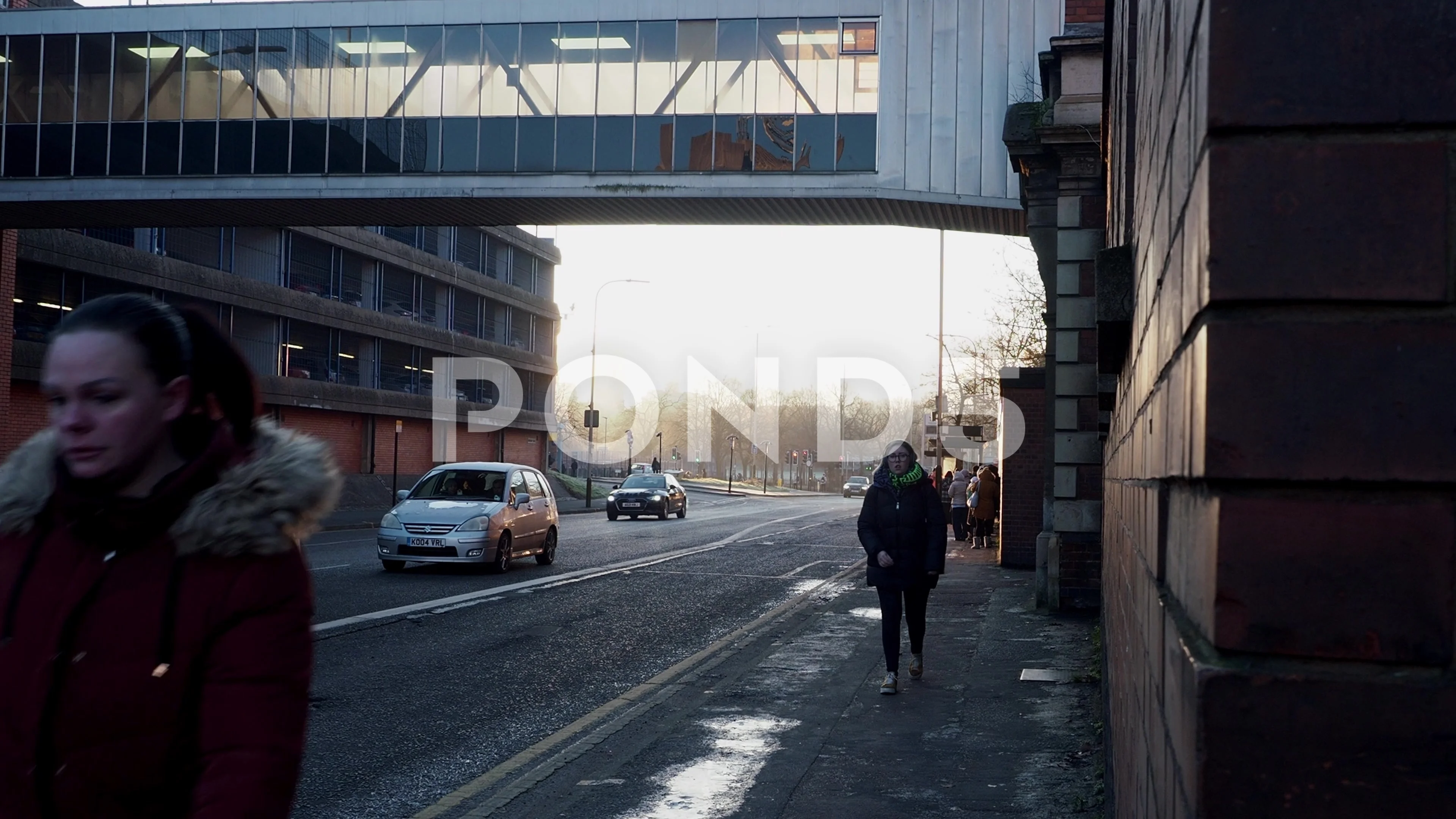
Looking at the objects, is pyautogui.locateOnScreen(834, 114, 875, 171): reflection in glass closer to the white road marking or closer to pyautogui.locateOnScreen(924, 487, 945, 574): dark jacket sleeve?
the white road marking

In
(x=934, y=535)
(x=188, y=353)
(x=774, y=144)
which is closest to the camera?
(x=188, y=353)

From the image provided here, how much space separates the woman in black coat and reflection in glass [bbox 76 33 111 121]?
2150cm

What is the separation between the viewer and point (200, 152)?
82.2 feet

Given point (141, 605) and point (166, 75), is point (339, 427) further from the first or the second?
point (141, 605)

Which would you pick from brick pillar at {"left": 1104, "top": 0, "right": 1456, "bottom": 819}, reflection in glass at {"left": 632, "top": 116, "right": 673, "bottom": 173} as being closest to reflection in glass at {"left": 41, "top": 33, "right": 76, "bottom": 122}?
reflection in glass at {"left": 632, "top": 116, "right": 673, "bottom": 173}

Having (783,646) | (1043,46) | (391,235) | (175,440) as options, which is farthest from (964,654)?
(391,235)

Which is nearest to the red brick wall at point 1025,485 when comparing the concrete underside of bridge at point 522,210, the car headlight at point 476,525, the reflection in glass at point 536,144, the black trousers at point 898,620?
the concrete underside of bridge at point 522,210

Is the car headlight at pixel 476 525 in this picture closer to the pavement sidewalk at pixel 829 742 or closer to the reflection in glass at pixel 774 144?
the pavement sidewalk at pixel 829 742

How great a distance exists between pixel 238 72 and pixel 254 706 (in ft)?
86.3

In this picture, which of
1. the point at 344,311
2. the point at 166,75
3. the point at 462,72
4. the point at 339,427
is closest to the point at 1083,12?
the point at 462,72

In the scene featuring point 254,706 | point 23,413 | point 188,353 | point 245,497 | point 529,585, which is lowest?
point 529,585

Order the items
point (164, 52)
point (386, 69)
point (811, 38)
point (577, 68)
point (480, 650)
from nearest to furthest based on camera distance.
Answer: point (480, 650)
point (811, 38)
point (577, 68)
point (386, 69)
point (164, 52)

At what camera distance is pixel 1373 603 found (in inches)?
38.8

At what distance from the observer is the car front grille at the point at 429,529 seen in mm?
18125
